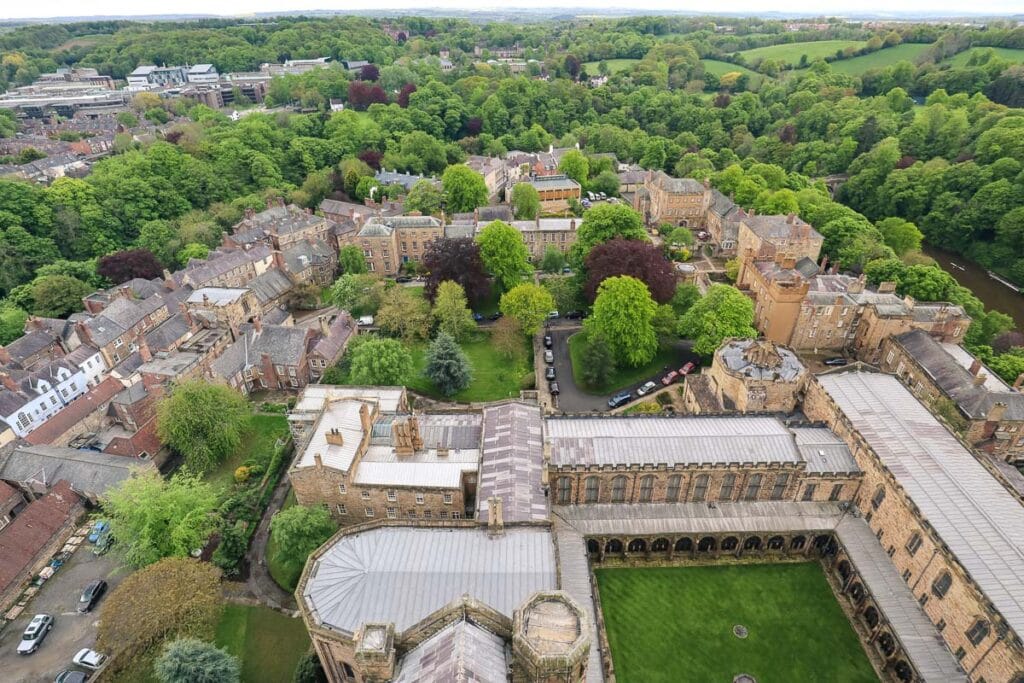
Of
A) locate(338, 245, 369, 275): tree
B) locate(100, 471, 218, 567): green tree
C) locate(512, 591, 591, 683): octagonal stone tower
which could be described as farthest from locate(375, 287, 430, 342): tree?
locate(512, 591, 591, 683): octagonal stone tower

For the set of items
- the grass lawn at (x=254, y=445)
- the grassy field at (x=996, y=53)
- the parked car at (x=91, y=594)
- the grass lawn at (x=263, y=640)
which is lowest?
the grass lawn at (x=254, y=445)

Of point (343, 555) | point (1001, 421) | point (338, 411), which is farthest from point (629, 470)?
point (1001, 421)

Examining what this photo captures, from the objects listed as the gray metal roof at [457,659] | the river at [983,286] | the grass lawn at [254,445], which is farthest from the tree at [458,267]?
the river at [983,286]

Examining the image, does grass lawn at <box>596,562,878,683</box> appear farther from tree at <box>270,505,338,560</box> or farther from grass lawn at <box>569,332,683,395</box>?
grass lawn at <box>569,332,683,395</box>

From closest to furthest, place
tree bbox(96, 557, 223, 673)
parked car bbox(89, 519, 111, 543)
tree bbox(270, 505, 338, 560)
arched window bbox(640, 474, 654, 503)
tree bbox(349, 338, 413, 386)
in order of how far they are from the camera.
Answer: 1. tree bbox(96, 557, 223, 673)
2. tree bbox(270, 505, 338, 560)
3. arched window bbox(640, 474, 654, 503)
4. parked car bbox(89, 519, 111, 543)
5. tree bbox(349, 338, 413, 386)

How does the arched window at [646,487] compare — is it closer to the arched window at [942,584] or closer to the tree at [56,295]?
the arched window at [942,584]
